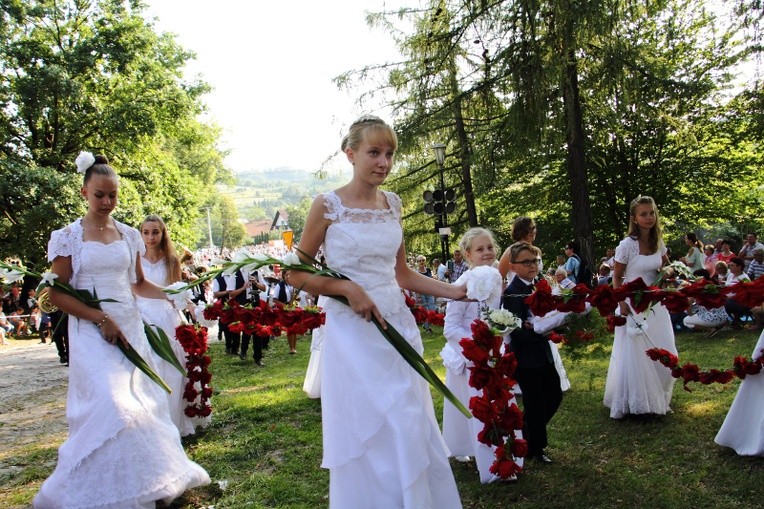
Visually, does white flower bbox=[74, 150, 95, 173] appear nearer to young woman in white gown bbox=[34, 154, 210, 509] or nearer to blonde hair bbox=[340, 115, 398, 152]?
young woman in white gown bbox=[34, 154, 210, 509]

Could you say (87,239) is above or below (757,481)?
above

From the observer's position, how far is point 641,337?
6.93 metres

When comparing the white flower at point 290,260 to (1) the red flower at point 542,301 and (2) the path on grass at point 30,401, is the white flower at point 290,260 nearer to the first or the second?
(1) the red flower at point 542,301

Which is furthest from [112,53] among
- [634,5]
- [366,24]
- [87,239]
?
[87,239]

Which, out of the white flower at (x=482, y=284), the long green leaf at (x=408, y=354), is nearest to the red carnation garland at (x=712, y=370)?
the white flower at (x=482, y=284)

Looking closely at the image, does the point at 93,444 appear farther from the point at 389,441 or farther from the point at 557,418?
the point at 557,418

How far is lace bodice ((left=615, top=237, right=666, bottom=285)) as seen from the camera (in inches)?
278

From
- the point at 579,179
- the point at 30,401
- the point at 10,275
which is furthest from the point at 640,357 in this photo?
the point at 30,401

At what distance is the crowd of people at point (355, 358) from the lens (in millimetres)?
3416

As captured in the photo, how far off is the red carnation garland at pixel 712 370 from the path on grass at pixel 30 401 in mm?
6639

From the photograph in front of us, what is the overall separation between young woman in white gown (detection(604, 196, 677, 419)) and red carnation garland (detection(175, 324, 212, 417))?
14.8 ft

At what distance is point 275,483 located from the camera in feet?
19.0

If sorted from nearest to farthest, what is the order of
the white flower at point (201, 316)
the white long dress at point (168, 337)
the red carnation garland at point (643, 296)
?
the red carnation garland at point (643, 296), the white flower at point (201, 316), the white long dress at point (168, 337)

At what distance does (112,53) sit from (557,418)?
28.5m
